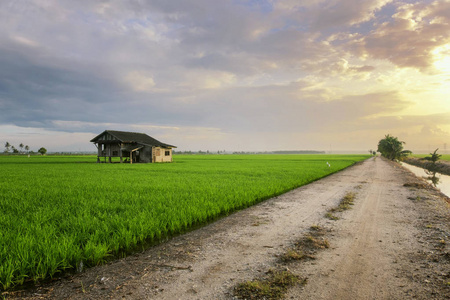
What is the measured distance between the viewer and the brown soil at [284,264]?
135 inches

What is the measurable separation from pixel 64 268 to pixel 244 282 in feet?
10.0

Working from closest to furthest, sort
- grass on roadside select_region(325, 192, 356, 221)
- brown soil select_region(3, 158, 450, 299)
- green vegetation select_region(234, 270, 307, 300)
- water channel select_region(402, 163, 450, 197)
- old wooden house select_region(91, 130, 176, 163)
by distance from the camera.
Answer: green vegetation select_region(234, 270, 307, 300) < brown soil select_region(3, 158, 450, 299) < grass on roadside select_region(325, 192, 356, 221) < water channel select_region(402, 163, 450, 197) < old wooden house select_region(91, 130, 176, 163)

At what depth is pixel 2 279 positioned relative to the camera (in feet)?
12.0

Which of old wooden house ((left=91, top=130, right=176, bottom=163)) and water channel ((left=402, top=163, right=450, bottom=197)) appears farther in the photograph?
old wooden house ((left=91, top=130, right=176, bottom=163))

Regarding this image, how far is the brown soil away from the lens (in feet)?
11.3

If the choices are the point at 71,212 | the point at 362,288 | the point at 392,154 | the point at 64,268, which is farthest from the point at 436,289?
the point at 392,154

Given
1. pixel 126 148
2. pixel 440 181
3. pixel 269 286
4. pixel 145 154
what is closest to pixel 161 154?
pixel 145 154

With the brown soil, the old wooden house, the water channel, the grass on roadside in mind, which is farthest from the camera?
the old wooden house

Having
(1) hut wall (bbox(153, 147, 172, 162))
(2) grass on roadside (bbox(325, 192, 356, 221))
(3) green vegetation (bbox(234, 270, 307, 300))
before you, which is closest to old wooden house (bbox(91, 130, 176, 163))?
(1) hut wall (bbox(153, 147, 172, 162))

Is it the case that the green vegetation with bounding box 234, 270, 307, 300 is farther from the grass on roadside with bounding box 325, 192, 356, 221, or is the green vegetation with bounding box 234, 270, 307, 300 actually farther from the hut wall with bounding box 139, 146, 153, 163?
the hut wall with bounding box 139, 146, 153, 163

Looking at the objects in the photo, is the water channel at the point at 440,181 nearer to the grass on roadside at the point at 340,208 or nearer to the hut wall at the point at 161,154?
the grass on roadside at the point at 340,208

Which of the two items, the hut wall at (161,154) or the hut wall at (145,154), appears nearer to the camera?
the hut wall at (145,154)

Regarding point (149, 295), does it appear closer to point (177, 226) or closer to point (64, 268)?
point (64, 268)

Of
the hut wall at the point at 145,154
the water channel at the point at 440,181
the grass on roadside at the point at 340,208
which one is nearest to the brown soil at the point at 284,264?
the grass on roadside at the point at 340,208
